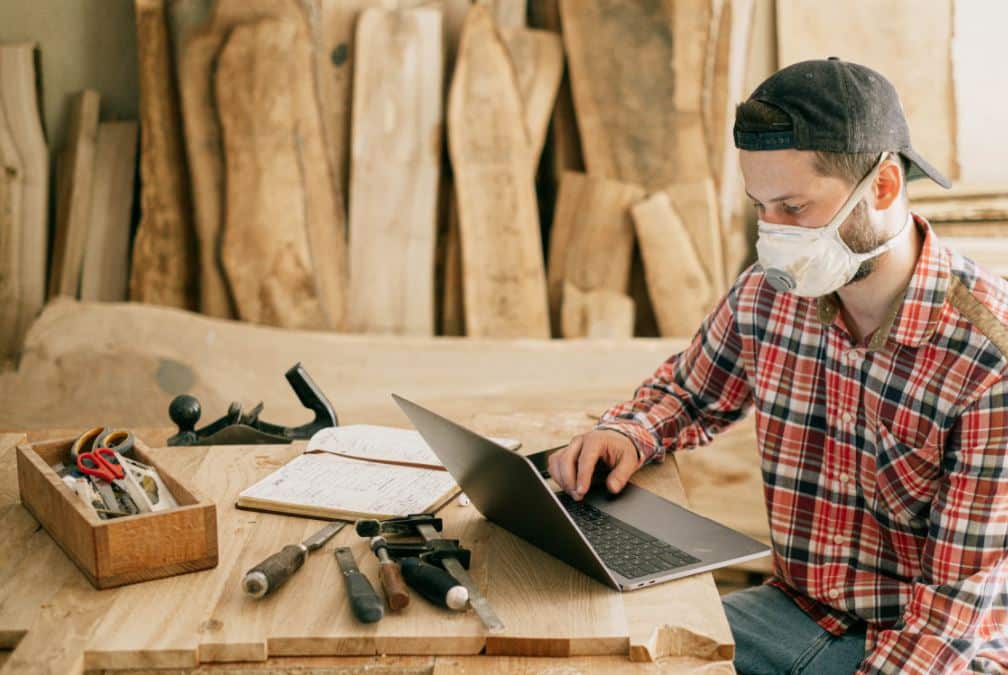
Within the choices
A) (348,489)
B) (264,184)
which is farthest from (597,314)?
(348,489)

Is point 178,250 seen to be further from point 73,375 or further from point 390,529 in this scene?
point 390,529

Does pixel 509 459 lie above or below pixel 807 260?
below

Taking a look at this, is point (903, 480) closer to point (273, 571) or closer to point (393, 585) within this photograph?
point (393, 585)

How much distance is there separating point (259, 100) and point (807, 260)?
211 cm

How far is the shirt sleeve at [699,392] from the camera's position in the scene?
2.08 m

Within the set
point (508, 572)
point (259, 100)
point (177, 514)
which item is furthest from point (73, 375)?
point (508, 572)

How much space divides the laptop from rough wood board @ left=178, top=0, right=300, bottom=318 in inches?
77.4

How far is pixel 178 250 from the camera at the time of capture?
3.56 m

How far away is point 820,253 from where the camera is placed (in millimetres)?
1761

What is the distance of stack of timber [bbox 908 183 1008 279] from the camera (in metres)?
3.29

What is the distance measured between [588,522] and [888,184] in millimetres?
734

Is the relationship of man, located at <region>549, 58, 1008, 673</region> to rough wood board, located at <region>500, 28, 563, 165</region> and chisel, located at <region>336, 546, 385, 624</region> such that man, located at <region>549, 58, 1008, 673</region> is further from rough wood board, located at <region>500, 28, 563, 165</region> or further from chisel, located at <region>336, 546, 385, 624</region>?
rough wood board, located at <region>500, 28, 563, 165</region>

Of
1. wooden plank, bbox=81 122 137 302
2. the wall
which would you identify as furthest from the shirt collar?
the wall

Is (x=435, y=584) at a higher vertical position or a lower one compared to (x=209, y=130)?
lower
